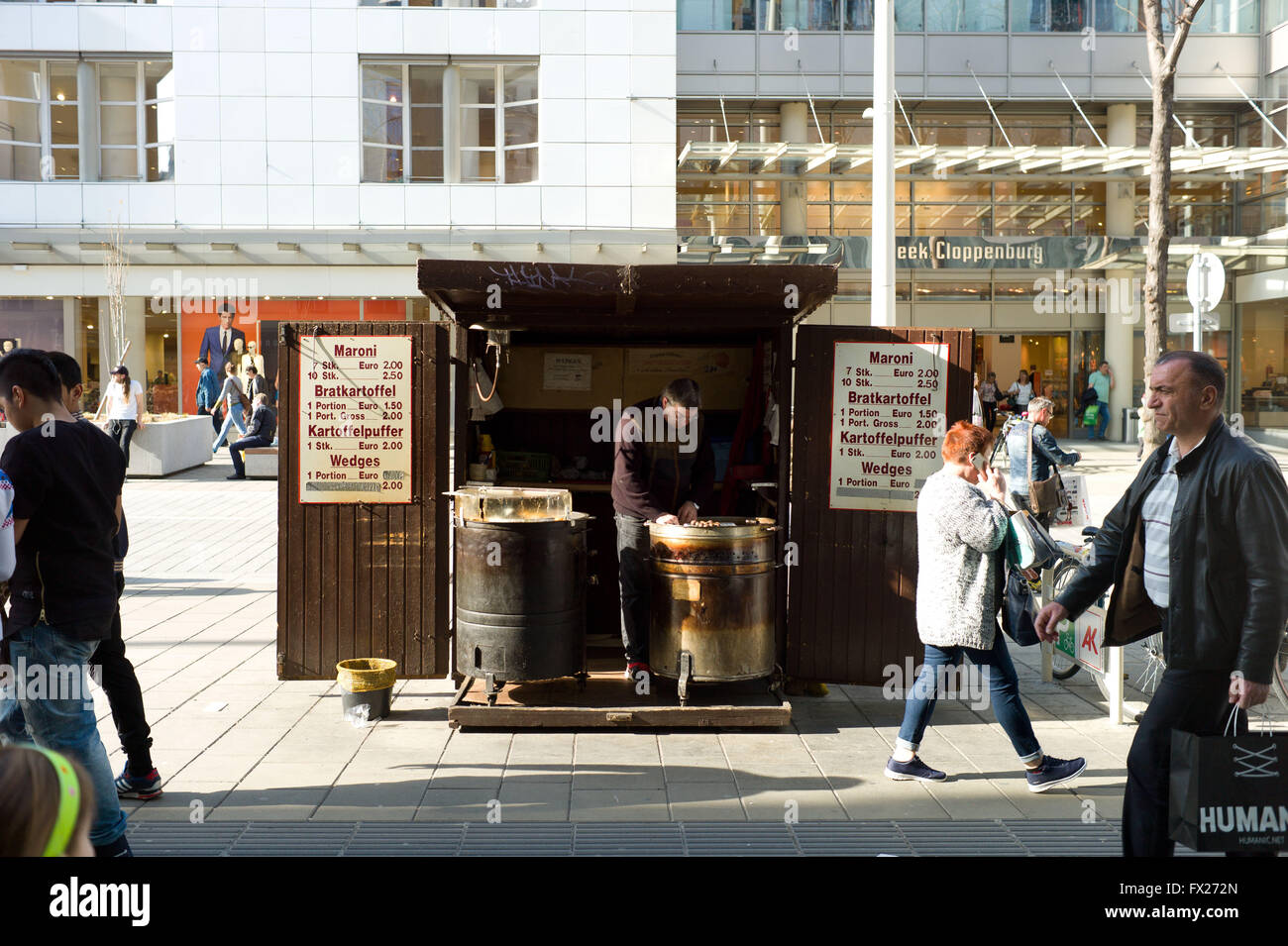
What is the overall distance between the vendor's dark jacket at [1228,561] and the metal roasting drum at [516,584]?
10.9ft

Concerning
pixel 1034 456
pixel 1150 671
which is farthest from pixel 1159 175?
pixel 1150 671

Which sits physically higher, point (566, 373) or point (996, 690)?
point (566, 373)

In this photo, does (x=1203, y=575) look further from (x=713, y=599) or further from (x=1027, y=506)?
(x=1027, y=506)

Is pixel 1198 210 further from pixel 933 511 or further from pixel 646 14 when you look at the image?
pixel 933 511

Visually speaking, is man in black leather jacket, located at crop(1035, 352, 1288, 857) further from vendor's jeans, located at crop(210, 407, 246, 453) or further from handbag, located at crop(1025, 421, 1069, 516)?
vendor's jeans, located at crop(210, 407, 246, 453)

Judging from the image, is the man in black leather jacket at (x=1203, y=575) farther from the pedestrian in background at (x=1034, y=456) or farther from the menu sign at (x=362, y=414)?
the pedestrian in background at (x=1034, y=456)

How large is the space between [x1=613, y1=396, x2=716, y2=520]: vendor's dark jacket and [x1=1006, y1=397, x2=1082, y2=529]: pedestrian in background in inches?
149

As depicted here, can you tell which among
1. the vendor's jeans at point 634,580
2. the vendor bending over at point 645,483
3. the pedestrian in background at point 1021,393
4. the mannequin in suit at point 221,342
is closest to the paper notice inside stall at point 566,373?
the vendor bending over at point 645,483

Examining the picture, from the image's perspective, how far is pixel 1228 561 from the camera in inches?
146

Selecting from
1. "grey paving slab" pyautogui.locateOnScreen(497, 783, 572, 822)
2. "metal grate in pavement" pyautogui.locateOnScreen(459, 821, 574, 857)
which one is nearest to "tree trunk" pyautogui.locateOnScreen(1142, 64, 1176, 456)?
"grey paving slab" pyautogui.locateOnScreen(497, 783, 572, 822)

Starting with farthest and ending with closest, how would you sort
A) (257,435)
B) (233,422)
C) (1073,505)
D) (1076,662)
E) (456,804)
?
(233,422)
(257,435)
(1073,505)
(1076,662)
(456,804)

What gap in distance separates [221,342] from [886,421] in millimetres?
22492

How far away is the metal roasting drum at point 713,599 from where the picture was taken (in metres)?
6.30
